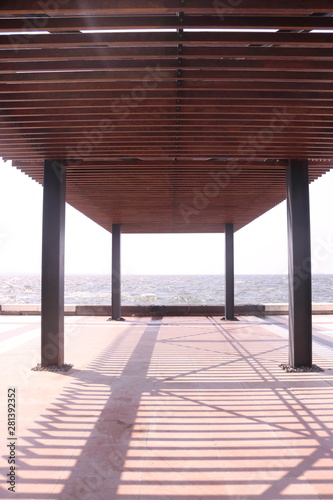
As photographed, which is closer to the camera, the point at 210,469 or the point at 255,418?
the point at 210,469

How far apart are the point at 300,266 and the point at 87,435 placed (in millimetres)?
4956

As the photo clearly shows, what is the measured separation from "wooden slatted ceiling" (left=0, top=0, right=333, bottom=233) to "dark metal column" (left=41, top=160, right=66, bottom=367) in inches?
17.6

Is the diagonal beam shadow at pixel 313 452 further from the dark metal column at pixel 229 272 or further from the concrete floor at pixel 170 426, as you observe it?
the dark metal column at pixel 229 272

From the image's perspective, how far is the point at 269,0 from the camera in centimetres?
329

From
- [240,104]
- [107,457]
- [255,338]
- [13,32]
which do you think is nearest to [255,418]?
[107,457]

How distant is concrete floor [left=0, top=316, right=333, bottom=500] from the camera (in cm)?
336

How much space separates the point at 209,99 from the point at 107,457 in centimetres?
418

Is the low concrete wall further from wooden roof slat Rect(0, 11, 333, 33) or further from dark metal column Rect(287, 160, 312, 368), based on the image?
wooden roof slat Rect(0, 11, 333, 33)

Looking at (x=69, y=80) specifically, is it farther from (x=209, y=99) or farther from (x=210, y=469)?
(x=210, y=469)

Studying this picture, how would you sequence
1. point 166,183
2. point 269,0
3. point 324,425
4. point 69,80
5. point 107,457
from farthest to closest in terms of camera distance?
1. point 166,183
2. point 324,425
3. point 69,80
4. point 107,457
5. point 269,0

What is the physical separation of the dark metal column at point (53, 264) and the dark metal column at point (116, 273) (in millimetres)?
7240

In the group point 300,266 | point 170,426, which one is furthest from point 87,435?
point 300,266

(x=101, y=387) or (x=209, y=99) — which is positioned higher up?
(x=209, y=99)

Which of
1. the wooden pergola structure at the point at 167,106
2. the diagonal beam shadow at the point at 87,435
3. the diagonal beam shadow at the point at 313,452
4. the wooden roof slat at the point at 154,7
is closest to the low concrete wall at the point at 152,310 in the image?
the wooden pergola structure at the point at 167,106
